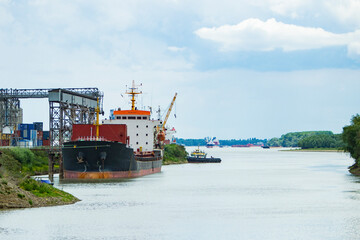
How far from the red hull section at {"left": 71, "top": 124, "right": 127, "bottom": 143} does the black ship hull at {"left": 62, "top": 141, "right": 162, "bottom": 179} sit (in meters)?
5.63

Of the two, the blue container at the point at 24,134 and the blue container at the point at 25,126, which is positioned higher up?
the blue container at the point at 25,126

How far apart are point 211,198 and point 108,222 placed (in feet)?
55.3

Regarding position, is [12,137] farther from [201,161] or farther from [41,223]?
[41,223]

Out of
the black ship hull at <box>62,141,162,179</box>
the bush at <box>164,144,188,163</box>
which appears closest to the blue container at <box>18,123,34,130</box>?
the bush at <box>164,144,188,163</box>

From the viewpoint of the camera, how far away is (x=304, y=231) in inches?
1401

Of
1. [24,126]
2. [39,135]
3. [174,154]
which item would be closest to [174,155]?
[174,154]

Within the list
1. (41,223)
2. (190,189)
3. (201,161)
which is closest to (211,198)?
(190,189)

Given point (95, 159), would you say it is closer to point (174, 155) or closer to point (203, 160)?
point (203, 160)

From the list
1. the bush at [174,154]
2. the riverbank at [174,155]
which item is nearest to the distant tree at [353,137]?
the riverbank at [174,155]

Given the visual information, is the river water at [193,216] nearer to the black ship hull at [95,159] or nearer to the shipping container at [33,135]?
the black ship hull at [95,159]

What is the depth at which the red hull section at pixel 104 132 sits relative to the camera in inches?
3226

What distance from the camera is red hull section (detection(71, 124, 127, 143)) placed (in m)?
Answer: 81.9

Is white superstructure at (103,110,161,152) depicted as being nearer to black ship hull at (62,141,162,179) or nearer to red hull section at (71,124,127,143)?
red hull section at (71,124,127,143)

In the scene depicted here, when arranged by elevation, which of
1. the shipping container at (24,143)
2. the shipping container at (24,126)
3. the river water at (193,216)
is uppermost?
the shipping container at (24,126)
